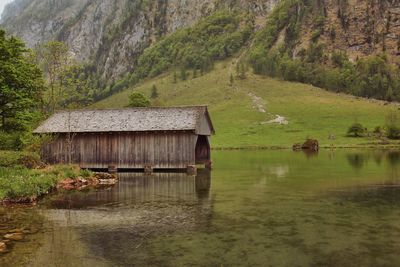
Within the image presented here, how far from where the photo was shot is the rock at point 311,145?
94.6 metres

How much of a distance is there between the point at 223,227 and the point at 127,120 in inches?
1341

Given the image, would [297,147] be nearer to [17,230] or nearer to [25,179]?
[25,179]

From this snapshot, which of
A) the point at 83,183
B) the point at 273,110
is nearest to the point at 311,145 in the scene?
the point at 273,110

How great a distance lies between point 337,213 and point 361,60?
17130 cm

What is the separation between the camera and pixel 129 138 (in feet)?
168

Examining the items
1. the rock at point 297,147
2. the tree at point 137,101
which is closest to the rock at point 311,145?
the rock at point 297,147

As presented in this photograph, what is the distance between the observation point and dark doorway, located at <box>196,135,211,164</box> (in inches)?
2234

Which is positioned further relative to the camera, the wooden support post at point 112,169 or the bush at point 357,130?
the bush at point 357,130

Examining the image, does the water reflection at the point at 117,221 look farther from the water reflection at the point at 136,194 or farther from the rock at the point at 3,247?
the rock at the point at 3,247

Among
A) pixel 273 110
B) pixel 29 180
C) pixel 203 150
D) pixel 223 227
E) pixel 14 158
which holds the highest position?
pixel 273 110

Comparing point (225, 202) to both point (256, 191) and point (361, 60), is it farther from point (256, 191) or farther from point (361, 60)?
point (361, 60)

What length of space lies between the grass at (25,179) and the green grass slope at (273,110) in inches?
2707

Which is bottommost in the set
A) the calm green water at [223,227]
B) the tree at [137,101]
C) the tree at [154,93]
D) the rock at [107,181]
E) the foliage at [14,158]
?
the calm green water at [223,227]

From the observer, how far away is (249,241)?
17.0 m
